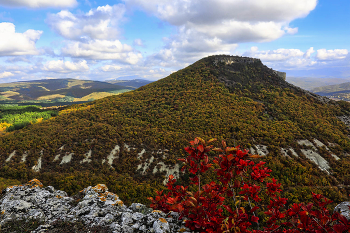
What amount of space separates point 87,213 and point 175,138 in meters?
15.2

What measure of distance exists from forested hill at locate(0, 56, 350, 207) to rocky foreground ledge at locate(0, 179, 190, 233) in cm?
422

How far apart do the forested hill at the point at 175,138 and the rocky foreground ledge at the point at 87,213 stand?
422cm

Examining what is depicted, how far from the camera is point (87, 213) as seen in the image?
5.73 m

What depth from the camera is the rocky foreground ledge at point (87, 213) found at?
431 centimetres

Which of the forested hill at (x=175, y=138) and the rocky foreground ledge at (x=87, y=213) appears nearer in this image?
the rocky foreground ledge at (x=87, y=213)

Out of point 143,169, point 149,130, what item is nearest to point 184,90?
point 149,130

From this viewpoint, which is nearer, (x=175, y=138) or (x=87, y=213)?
(x=87, y=213)

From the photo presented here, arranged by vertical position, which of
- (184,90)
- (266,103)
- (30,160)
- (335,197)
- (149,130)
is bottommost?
(335,197)

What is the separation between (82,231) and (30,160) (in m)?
16.8

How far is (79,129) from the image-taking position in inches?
872

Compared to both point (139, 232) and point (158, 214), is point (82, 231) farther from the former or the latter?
point (158, 214)

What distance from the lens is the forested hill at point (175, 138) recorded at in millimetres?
13695

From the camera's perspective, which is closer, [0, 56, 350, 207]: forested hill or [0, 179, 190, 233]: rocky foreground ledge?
[0, 179, 190, 233]: rocky foreground ledge

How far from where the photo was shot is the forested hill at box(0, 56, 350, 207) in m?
13.7
